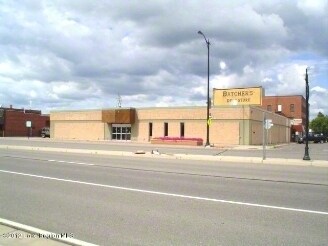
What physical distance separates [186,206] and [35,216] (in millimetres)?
3246

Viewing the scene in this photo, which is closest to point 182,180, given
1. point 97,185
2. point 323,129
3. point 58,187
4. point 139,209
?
point 97,185

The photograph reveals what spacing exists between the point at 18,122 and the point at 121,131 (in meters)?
37.6

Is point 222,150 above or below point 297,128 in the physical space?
below

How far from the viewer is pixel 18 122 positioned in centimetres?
8819

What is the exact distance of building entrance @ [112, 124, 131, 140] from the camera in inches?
2332

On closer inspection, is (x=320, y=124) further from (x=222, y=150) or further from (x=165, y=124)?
(x=222, y=150)

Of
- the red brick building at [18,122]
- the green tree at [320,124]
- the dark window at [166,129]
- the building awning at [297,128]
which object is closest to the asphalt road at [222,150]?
the dark window at [166,129]

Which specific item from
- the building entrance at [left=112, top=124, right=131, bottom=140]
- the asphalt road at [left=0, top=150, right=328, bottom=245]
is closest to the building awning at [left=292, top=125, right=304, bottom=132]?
the building entrance at [left=112, top=124, right=131, bottom=140]

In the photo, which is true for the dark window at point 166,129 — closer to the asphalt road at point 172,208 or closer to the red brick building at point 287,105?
the asphalt road at point 172,208

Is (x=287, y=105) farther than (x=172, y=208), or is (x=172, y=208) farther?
(x=287, y=105)

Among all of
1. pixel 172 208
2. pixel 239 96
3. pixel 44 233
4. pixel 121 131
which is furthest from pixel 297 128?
pixel 44 233

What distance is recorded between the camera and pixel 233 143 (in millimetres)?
49406

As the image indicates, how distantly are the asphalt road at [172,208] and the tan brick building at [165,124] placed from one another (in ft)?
115

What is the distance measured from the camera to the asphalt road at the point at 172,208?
6.94m
